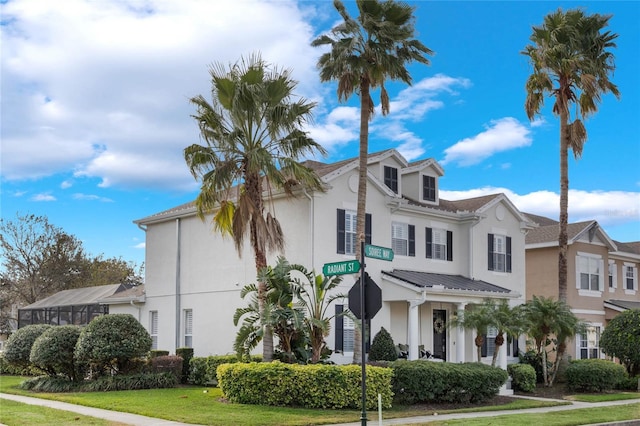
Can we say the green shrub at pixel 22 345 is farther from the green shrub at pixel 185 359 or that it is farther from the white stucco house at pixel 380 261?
the white stucco house at pixel 380 261

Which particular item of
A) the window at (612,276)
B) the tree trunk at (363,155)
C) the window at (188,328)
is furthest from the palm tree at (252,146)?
the window at (612,276)

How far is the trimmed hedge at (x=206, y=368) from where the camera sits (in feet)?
76.4

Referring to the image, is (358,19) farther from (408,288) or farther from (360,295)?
(360,295)

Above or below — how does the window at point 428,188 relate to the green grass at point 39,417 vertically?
above

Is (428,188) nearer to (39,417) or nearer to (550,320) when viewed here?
(550,320)

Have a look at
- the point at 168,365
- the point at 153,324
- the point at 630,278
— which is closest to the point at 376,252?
the point at 168,365

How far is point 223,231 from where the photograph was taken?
23.1m

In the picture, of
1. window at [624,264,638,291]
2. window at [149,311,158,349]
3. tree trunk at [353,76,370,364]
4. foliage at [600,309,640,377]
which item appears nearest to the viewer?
tree trunk at [353,76,370,364]

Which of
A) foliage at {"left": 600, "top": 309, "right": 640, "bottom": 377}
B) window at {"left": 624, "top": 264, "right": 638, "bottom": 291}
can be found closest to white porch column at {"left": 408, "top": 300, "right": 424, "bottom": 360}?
foliage at {"left": 600, "top": 309, "right": 640, "bottom": 377}

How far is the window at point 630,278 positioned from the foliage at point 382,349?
2066cm

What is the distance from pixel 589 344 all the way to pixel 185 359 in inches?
815

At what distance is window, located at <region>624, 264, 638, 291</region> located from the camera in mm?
39625

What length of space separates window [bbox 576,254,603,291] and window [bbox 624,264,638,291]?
3.45 m

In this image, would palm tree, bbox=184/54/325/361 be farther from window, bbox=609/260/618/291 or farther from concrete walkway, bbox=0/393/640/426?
window, bbox=609/260/618/291
